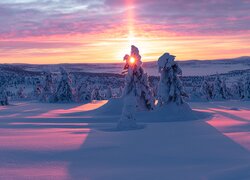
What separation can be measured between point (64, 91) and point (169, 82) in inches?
1103

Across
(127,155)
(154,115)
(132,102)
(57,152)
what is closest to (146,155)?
(127,155)

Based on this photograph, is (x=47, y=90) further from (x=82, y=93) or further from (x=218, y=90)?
(x=218, y=90)

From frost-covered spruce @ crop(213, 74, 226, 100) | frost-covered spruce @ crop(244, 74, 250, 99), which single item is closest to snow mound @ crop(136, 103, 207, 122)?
frost-covered spruce @ crop(244, 74, 250, 99)

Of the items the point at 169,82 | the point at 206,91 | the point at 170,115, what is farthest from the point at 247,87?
the point at 170,115

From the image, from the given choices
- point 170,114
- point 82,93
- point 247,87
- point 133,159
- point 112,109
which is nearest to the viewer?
point 133,159

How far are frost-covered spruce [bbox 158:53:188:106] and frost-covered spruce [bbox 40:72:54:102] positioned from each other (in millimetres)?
29659

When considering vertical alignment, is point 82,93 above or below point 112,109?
below

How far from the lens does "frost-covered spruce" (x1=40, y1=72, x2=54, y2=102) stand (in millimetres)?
57891

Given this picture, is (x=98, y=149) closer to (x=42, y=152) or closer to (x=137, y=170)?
(x=42, y=152)

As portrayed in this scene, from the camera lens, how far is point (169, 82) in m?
30.8

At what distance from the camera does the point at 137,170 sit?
35.8ft

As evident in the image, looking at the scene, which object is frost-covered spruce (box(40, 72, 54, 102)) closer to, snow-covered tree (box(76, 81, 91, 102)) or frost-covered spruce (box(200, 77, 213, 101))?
snow-covered tree (box(76, 81, 91, 102))

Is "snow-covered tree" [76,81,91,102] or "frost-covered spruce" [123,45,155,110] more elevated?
"frost-covered spruce" [123,45,155,110]

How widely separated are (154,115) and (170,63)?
4094mm
